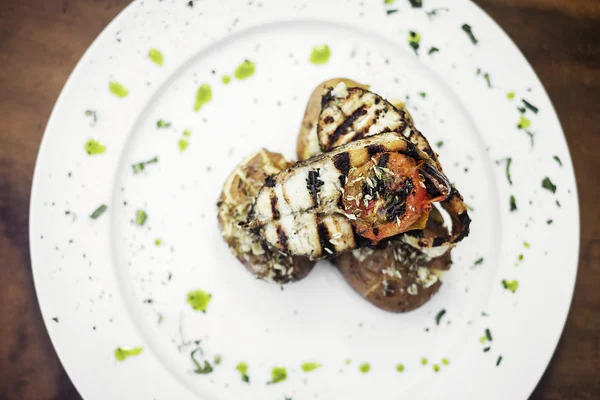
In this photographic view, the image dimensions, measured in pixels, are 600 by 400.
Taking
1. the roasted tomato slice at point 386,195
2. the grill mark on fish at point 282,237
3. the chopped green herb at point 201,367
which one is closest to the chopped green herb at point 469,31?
the roasted tomato slice at point 386,195

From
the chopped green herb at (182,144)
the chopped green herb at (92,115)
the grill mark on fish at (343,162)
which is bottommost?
the grill mark on fish at (343,162)

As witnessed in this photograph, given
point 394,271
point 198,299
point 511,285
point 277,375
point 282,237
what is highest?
point 282,237

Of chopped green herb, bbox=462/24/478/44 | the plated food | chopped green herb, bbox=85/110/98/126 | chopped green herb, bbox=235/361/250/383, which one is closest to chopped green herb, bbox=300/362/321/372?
chopped green herb, bbox=235/361/250/383

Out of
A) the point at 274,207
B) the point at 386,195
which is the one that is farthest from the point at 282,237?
the point at 386,195

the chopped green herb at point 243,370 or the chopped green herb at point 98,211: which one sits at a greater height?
the chopped green herb at point 98,211

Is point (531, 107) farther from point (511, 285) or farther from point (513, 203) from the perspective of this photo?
point (511, 285)

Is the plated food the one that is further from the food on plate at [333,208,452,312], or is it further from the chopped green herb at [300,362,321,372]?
the chopped green herb at [300,362,321,372]

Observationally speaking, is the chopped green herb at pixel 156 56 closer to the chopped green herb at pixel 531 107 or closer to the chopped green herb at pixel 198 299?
the chopped green herb at pixel 198 299
